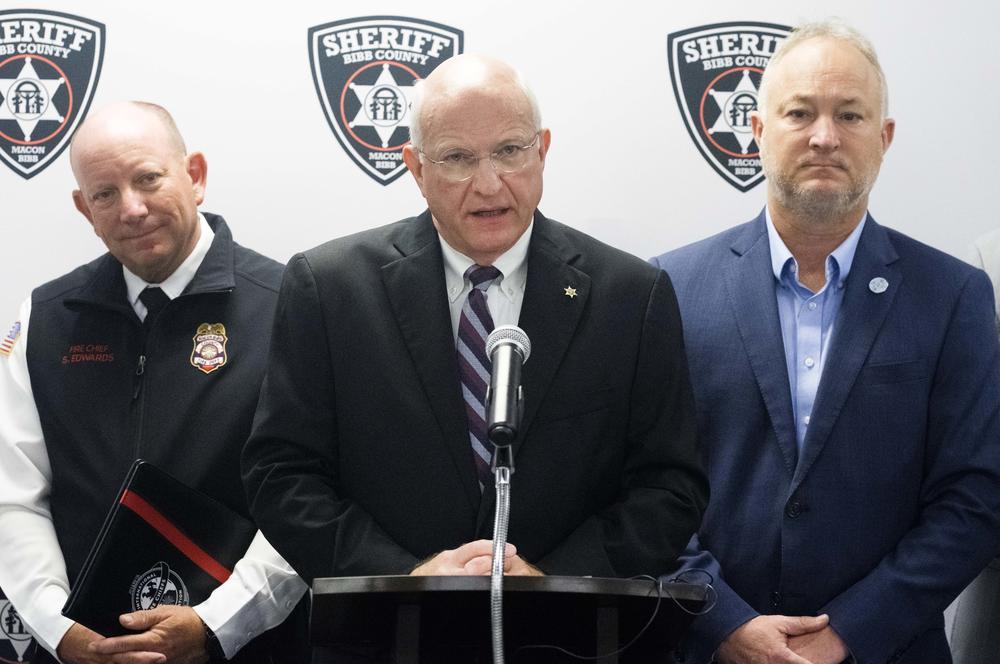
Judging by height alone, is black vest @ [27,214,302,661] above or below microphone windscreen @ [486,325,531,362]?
below

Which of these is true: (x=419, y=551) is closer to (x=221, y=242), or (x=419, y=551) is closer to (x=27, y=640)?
(x=221, y=242)

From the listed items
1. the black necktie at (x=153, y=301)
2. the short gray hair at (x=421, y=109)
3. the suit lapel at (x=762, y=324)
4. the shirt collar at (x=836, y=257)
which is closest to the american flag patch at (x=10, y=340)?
the black necktie at (x=153, y=301)

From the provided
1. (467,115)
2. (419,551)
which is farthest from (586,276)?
(419,551)

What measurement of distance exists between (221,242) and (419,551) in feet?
3.83

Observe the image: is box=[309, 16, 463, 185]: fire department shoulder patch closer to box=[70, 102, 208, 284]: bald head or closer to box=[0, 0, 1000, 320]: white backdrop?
box=[0, 0, 1000, 320]: white backdrop

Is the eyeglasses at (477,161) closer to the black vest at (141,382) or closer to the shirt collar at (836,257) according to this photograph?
the shirt collar at (836,257)

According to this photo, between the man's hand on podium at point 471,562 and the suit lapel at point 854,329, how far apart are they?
0.86 meters

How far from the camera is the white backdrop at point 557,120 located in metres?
3.63

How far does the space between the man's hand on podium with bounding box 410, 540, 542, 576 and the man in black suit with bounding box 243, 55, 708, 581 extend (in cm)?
22

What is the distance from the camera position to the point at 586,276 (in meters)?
2.90

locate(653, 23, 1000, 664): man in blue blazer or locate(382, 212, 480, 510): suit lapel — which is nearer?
locate(382, 212, 480, 510): suit lapel

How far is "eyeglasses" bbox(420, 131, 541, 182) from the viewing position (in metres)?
2.77

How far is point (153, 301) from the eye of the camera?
343 cm

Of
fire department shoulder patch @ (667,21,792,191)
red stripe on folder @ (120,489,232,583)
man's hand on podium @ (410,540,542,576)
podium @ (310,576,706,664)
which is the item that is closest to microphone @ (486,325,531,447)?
podium @ (310,576,706,664)
